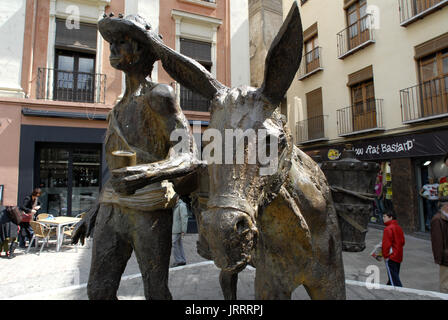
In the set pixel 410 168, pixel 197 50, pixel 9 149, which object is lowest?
pixel 410 168

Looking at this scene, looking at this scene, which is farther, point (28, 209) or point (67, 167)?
point (67, 167)

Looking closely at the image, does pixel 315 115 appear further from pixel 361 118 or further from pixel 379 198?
pixel 379 198

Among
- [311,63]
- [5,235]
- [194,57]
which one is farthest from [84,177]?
[311,63]

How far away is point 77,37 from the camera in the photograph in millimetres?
8078

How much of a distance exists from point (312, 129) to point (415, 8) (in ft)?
19.1

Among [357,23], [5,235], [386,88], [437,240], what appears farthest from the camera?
[357,23]

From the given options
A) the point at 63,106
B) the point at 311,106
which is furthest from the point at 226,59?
the point at 311,106

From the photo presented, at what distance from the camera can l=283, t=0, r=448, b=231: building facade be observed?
8453 mm

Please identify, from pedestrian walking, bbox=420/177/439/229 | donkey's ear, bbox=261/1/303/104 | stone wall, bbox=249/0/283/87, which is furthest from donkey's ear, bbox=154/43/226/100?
pedestrian walking, bbox=420/177/439/229

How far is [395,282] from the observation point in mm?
4059

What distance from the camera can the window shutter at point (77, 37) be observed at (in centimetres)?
795

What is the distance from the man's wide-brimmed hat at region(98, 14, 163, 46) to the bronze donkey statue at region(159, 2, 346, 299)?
1.41ft

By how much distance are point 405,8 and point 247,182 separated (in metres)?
11.2

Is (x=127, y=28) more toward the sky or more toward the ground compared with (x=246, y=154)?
more toward the sky
